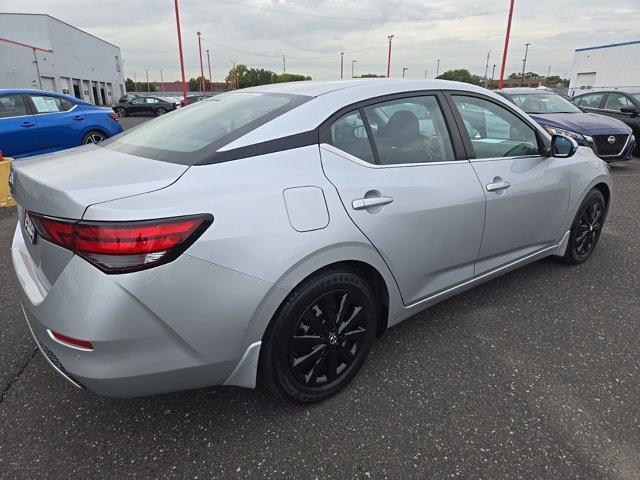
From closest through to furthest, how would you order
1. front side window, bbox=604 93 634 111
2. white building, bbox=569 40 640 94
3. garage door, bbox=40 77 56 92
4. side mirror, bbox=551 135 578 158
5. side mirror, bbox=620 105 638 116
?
side mirror, bbox=551 135 578 158 < side mirror, bbox=620 105 638 116 < front side window, bbox=604 93 634 111 < garage door, bbox=40 77 56 92 < white building, bbox=569 40 640 94

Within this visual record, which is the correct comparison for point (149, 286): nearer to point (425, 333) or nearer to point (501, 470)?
point (501, 470)

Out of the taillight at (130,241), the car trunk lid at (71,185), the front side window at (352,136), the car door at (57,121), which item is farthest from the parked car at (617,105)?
the car door at (57,121)

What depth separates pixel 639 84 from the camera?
112 ft

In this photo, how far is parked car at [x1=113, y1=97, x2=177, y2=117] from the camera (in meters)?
30.1

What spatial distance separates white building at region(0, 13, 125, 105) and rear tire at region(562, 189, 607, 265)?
33.3m

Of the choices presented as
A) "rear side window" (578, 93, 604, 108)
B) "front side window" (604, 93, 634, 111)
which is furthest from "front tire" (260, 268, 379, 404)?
"rear side window" (578, 93, 604, 108)

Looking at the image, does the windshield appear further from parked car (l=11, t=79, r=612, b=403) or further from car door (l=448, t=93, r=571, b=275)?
parked car (l=11, t=79, r=612, b=403)

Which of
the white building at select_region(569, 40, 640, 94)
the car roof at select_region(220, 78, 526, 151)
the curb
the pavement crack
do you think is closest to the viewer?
the car roof at select_region(220, 78, 526, 151)

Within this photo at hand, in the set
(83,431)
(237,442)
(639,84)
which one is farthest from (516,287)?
(639,84)

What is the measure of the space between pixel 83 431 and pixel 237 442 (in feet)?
2.40

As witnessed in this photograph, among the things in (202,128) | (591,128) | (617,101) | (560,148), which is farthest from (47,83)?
(560,148)

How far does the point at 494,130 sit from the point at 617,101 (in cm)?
960

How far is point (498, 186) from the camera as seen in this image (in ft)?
8.94

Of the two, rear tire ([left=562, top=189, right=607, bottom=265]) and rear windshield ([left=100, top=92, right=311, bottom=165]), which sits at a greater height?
rear windshield ([left=100, top=92, right=311, bottom=165])
